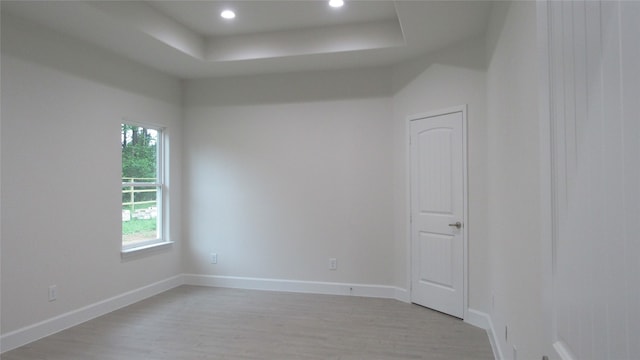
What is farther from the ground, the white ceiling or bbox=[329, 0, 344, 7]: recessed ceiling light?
bbox=[329, 0, 344, 7]: recessed ceiling light

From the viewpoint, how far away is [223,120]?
5.12m

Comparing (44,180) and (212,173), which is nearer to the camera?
(44,180)

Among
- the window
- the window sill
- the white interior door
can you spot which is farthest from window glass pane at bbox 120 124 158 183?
the white interior door

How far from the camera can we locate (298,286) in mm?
4820

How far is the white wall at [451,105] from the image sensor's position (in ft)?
12.0

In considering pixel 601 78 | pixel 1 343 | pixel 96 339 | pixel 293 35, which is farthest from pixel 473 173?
pixel 1 343

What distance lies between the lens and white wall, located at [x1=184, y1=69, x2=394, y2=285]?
15.1 feet

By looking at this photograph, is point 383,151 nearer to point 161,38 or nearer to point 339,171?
point 339,171

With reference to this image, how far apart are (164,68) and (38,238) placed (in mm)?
2426

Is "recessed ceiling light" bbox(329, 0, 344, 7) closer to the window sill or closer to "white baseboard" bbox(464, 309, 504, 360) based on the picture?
"white baseboard" bbox(464, 309, 504, 360)

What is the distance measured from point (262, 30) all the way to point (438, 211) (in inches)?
111

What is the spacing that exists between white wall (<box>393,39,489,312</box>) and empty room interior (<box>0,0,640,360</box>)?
2 centimetres

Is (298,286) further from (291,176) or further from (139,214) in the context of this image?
(139,214)

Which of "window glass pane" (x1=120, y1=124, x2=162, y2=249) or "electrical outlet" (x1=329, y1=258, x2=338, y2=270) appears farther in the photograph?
"electrical outlet" (x1=329, y1=258, x2=338, y2=270)
